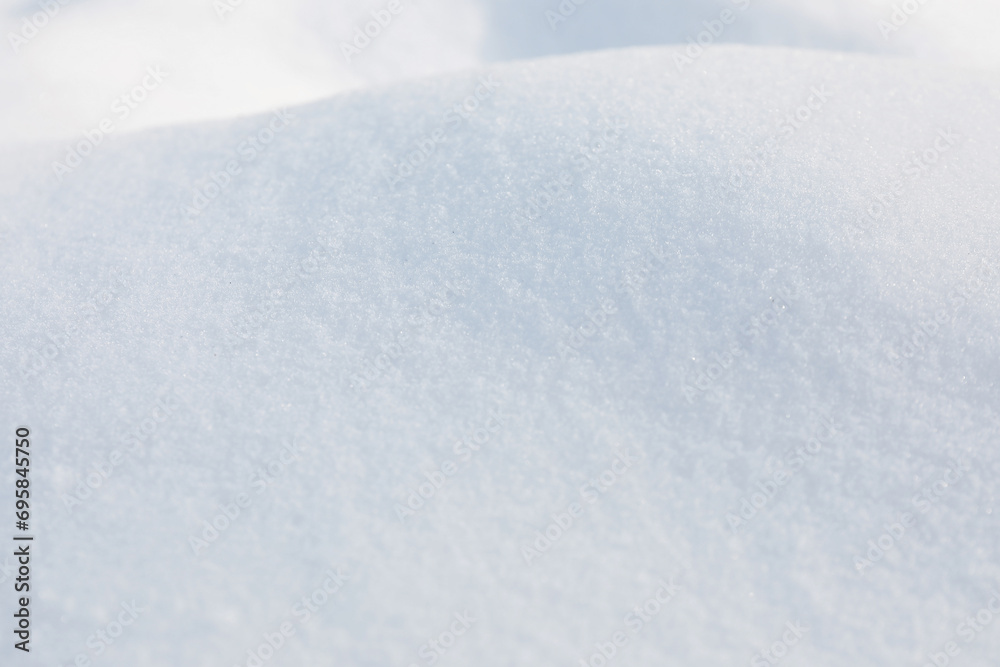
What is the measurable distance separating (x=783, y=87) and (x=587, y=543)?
173 cm

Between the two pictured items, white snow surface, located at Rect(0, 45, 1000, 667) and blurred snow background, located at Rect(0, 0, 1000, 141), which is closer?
white snow surface, located at Rect(0, 45, 1000, 667)

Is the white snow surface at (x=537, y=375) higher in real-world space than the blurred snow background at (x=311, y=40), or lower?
lower

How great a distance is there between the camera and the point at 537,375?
75.9 inches

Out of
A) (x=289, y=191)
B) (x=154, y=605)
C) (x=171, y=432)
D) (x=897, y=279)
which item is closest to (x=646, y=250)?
(x=897, y=279)

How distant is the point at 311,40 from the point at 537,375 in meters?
3.19

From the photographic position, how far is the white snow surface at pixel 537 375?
1.62m

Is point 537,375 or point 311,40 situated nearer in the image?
point 537,375

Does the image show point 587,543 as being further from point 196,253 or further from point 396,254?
point 196,253

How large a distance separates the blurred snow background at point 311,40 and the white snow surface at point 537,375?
1.34 m

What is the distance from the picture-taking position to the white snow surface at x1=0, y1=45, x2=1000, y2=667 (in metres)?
1.62

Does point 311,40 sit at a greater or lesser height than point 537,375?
greater

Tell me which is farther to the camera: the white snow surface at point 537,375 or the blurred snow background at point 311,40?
the blurred snow background at point 311,40

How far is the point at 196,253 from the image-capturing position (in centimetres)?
226

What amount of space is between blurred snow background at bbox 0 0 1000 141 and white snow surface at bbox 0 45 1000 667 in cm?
134
